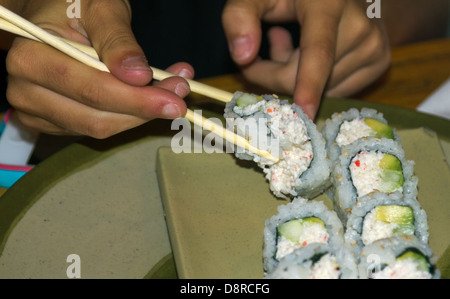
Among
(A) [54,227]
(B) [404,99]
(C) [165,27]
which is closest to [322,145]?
(B) [404,99]

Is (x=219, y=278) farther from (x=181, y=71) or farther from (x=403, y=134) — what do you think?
(x=403, y=134)

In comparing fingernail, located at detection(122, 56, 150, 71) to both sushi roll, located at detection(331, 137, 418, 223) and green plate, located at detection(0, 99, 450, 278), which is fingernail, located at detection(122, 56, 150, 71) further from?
sushi roll, located at detection(331, 137, 418, 223)

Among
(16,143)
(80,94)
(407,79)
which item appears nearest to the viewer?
(80,94)

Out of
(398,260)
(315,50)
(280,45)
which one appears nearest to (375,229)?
(398,260)

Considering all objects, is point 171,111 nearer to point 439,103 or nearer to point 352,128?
point 352,128

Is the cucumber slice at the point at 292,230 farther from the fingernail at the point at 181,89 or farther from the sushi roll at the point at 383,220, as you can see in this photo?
the fingernail at the point at 181,89

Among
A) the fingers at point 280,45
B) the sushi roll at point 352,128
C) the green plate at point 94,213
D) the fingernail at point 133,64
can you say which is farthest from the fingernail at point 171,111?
the fingers at point 280,45

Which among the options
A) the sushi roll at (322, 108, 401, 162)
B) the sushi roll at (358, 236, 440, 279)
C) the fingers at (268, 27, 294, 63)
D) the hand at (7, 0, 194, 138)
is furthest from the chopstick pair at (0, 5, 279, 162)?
the fingers at (268, 27, 294, 63)
